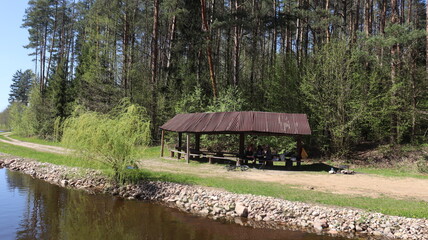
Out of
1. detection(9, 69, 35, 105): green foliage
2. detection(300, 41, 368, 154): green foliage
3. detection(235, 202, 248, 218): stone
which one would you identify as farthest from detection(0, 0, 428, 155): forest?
detection(9, 69, 35, 105): green foliage

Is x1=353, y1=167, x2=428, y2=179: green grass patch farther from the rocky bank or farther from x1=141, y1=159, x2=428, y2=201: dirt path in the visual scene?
the rocky bank

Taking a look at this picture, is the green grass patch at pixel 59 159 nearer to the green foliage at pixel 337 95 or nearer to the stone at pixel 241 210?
the stone at pixel 241 210

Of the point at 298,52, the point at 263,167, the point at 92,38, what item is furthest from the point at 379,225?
the point at 92,38

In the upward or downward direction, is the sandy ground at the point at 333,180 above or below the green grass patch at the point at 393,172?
below

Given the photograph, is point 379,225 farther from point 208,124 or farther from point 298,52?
point 298,52

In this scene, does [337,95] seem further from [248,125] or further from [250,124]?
[248,125]

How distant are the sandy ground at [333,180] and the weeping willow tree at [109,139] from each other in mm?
1342

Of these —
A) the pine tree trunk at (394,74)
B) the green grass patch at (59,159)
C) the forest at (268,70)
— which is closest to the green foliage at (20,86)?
the forest at (268,70)

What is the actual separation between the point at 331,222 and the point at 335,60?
547 inches

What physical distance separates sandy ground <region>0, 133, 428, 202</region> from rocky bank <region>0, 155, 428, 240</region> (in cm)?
209

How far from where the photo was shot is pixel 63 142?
37.9 ft

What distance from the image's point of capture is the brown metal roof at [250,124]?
1484cm

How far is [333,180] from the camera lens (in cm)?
1252

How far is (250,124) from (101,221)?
9.01 metres
